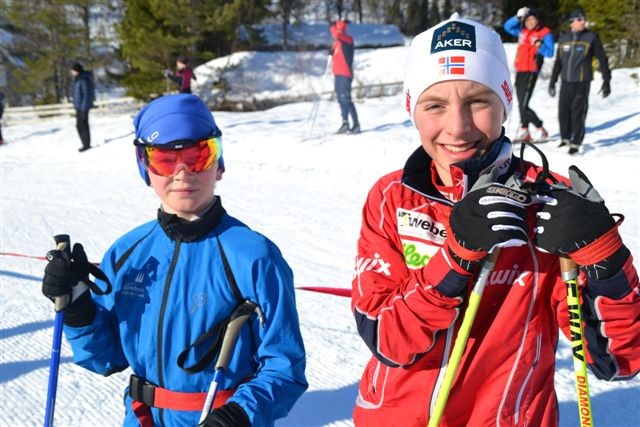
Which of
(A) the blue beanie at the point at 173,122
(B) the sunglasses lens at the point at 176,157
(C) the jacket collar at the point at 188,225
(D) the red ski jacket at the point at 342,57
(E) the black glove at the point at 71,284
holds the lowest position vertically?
(E) the black glove at the point at 71,284

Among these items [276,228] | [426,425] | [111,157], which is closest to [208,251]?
[426,425]

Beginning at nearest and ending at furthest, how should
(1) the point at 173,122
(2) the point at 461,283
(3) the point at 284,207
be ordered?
(2) the point at 461,283 → (1) the point at 173,122 → (3) the point at 284,207

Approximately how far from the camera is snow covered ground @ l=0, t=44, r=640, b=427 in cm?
358

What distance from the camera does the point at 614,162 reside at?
8.40 metres

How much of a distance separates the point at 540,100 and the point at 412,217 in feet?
48.0

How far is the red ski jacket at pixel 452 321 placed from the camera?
1577 mm

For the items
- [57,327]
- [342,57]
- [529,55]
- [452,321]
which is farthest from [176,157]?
[342,57]

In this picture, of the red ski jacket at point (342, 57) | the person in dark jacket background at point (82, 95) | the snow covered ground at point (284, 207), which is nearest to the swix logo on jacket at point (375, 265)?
the snow covered ground at point (284, 207)

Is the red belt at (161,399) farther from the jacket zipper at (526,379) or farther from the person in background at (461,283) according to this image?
the jacket zipper at (526,379)

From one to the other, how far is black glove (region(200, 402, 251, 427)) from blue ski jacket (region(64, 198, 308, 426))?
0.08 meters

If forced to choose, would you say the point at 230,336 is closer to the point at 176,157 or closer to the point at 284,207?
the point at 176,157

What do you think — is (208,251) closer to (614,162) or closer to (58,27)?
(614,162)

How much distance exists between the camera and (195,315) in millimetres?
2062

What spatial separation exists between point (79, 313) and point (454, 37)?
60.6 inches
